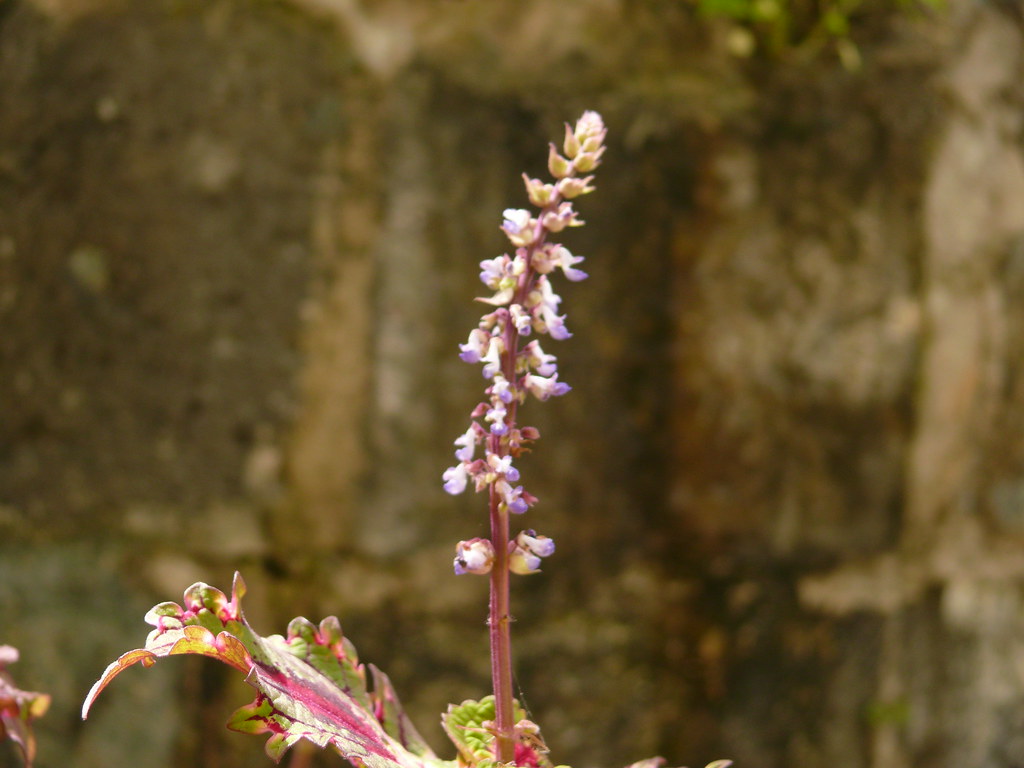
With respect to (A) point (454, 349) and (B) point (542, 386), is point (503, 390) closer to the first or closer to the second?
(B) point (542, 386)

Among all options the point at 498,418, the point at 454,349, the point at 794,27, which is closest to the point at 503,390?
the point at 498,418

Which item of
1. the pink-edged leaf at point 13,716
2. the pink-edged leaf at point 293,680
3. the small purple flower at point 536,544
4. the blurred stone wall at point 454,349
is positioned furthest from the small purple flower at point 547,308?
the blurred stone wall at point 454,349

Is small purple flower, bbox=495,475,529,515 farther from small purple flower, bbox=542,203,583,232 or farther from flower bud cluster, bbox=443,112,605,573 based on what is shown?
small purple flower, bbox=542,203,583,232

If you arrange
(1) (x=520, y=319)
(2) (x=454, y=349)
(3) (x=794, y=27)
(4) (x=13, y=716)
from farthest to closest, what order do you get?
(3) (x=794, y=27) → (2) (x=454, y=349) → (4) (x=13, y=716) → (1) (x=520, y=319)

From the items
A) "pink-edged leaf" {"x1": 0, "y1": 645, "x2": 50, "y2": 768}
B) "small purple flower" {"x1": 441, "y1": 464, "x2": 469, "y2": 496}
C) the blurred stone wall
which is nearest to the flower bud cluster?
"small purple flower" {"x1": 441, "y1": 464, "x2": 469, "y2": 496}

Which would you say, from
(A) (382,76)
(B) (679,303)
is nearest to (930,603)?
(B) (679,303)

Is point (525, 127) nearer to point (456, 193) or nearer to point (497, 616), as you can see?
point (456, 193)

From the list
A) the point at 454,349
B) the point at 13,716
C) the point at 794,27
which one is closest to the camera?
the point at 13,716
